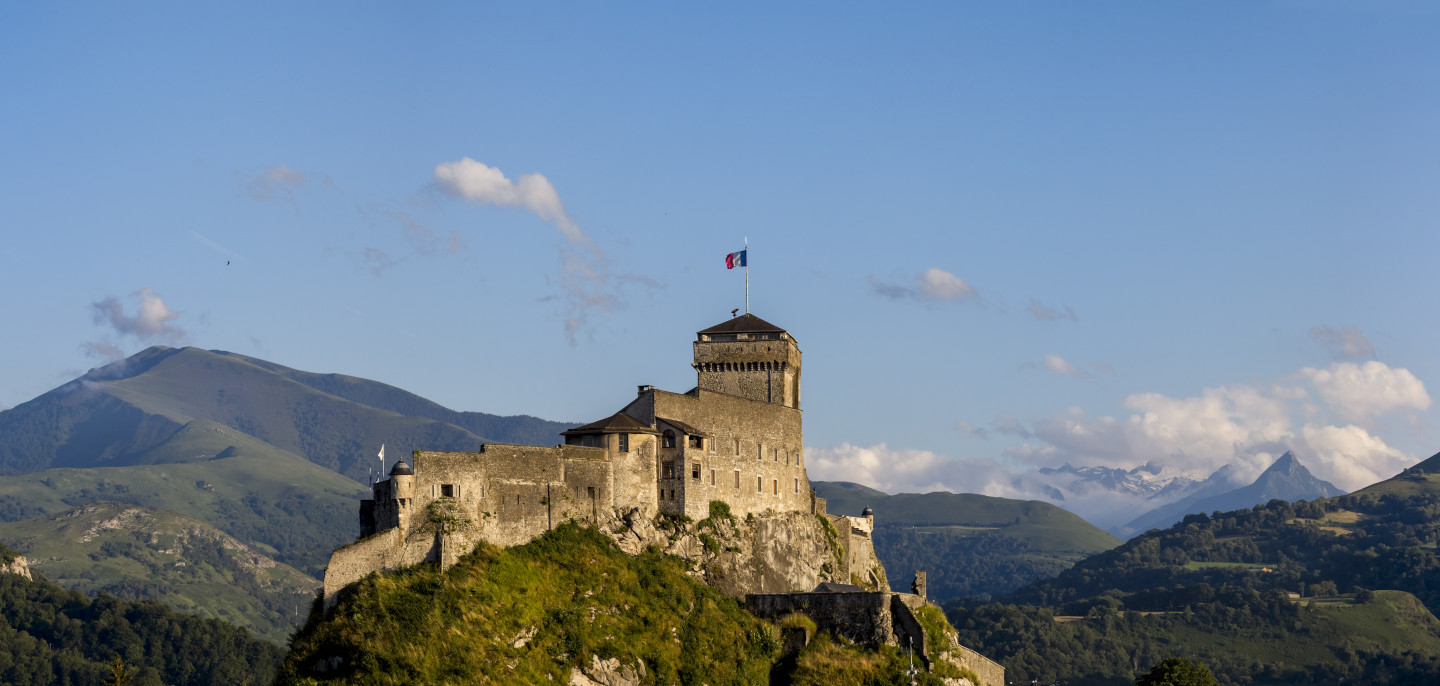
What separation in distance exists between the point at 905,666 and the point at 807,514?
825 inches

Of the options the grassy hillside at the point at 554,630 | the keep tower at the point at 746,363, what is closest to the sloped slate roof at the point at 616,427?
the grassy hillside at the point at 554,630

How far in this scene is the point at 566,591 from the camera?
91.6 meters

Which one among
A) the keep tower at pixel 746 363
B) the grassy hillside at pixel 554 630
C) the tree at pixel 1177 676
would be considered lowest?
the tree at pixel 1177 676

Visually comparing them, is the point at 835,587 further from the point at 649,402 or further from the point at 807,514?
the point at 649,402

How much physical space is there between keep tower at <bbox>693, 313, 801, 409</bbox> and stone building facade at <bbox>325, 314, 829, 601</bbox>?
0.25ft

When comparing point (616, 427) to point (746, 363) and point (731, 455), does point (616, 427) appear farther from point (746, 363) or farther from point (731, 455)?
point (746, 363)

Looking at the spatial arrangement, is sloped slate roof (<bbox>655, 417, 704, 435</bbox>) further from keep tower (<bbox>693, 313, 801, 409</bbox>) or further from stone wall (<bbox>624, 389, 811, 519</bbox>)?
keep tower (<bbox>693, 313, 801, 409</bbox>)

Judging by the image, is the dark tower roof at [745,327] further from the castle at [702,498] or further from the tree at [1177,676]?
the tree at [1177,676]

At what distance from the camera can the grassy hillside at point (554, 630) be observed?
8256 centimetres

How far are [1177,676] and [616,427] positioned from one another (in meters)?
49.0

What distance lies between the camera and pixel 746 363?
116 meters

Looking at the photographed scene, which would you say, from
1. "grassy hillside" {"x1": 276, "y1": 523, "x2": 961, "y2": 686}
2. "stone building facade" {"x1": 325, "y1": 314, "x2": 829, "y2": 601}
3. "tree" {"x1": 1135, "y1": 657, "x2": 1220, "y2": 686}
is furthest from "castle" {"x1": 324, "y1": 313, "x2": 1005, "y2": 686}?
"tree" {"x1": 1135, "y1": 657, "x2": 1220, "y2": 686}

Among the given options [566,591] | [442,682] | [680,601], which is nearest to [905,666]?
[680,601]

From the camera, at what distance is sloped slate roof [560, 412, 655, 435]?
330 ft
